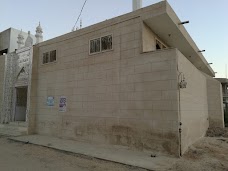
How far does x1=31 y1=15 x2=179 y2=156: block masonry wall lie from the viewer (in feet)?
23.0

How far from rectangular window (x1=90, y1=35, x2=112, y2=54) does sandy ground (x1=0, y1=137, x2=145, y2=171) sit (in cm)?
449

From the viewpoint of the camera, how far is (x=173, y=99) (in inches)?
268

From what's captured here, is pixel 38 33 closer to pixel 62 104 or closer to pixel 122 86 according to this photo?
pixel 62 104

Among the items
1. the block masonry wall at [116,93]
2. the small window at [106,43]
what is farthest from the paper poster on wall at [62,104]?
the small window at [106,43]

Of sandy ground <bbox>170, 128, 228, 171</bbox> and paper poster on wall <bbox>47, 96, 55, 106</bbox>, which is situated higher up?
paper poster on wall <bbox>47, 96, 55, 106</bbox>

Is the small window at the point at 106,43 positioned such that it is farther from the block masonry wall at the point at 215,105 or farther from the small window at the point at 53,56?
the block masonry wall at the point at 215,105

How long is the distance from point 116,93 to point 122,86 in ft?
1.28

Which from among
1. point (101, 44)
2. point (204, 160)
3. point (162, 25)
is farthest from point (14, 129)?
point (204, 160)

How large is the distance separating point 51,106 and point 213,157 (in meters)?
7.75

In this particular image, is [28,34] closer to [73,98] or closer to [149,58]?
[73,98]

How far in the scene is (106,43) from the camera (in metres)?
8.90

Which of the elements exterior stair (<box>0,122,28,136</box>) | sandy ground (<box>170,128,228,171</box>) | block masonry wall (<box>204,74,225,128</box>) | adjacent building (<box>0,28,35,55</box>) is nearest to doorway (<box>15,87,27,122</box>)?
exterior stair (<box>0,122,28,136</box>)

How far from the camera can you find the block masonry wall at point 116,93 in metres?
7.02

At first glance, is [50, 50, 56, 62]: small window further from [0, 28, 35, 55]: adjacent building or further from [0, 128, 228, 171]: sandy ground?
[0, 28, 35, 55]: adjacent building
